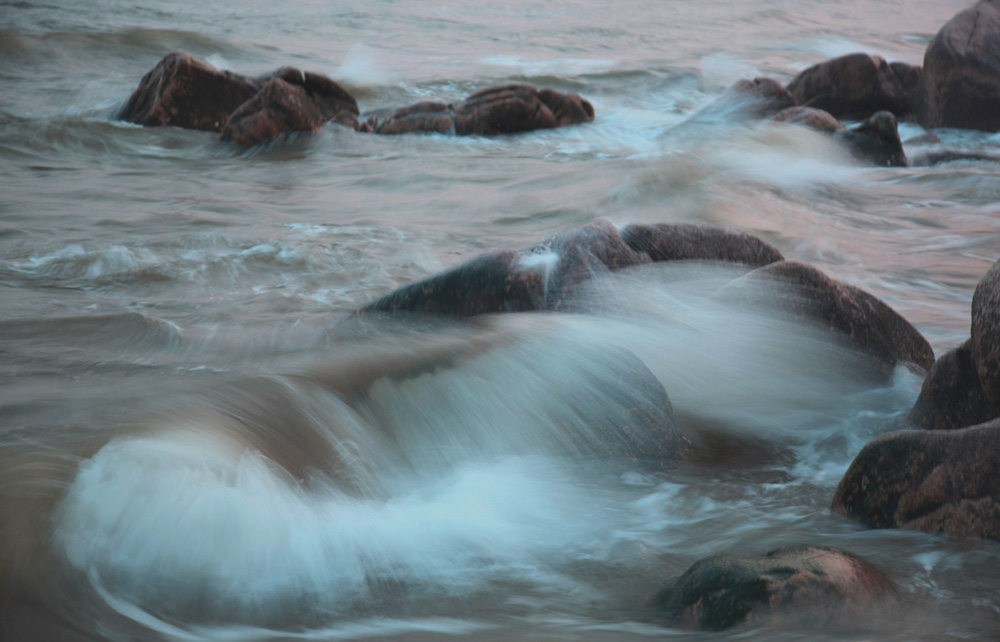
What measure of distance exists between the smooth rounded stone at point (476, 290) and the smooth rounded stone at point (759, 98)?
7.38 m

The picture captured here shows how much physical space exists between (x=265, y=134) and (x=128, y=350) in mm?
5921

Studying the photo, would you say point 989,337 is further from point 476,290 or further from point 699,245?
point 476,290

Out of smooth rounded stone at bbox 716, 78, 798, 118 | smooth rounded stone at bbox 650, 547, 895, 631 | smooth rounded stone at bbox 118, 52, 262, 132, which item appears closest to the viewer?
smooth rounded stone at bbox 650, 547, 895, 631

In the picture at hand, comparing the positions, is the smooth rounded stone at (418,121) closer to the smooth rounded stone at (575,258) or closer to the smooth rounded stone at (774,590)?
the smooth rounded stone at (575,258)

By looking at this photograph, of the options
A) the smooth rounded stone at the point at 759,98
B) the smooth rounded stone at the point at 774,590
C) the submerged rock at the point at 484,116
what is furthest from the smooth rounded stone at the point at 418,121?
the smooth rounded stone at the point at 774,590

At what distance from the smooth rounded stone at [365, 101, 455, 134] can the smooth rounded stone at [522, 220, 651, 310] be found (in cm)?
631

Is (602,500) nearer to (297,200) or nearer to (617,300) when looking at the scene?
(617,300)

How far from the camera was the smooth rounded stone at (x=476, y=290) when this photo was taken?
3723 mm

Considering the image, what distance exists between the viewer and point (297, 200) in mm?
6910

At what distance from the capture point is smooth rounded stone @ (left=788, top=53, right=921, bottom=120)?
10.9m

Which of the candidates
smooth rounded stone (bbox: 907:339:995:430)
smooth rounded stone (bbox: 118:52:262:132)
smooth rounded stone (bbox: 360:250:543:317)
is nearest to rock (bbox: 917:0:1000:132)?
smooth rounded stone (bbox: 118:52:262:132)

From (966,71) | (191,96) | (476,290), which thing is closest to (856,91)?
(966,71)

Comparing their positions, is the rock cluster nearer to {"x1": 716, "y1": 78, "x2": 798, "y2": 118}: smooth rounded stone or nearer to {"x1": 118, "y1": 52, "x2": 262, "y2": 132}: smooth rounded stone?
{"x1": 118, "y1": 52, "x2": 262, "y2": 132}: smooth rounded stone

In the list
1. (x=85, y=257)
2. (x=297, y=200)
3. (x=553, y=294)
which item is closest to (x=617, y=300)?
(x=553, y=294)
